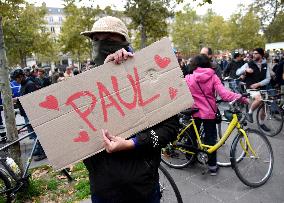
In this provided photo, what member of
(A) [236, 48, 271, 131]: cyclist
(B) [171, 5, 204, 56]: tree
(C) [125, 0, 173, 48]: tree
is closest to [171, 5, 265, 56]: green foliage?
(B) [171, 5, 204, 56]: tree

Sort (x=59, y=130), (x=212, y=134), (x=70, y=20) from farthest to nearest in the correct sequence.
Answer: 1. (x=70, y=20)
2. (x=212, y=134)
3. (x=59, y=130)

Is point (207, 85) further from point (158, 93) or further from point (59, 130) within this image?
point (59, 130)

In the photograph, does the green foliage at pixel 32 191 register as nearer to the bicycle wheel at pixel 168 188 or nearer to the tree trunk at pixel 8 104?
the tree trunk at pixel 8 104

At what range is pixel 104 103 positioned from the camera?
1.81 m

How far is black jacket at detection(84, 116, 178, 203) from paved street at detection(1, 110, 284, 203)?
213 centimetres

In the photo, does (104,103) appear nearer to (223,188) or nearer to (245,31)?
(223,188)

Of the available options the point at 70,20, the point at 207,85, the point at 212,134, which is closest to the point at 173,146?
the point at 212,134

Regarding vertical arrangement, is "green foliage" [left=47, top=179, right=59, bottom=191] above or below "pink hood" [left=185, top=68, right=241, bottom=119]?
below

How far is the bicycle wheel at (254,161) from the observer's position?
4.02 m

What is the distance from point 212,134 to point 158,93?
2784 millimetres

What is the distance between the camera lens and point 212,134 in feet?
14.6

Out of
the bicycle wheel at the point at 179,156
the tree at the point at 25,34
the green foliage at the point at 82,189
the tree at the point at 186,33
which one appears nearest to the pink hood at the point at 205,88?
the bicycle wheel at the point at 179,156

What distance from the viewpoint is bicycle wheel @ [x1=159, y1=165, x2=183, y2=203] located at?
3238 millimetres

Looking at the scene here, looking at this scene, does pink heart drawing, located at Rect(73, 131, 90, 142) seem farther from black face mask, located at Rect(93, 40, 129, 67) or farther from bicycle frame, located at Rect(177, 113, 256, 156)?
bicycle frame, located at Rect(177, 113, 256, 156)
